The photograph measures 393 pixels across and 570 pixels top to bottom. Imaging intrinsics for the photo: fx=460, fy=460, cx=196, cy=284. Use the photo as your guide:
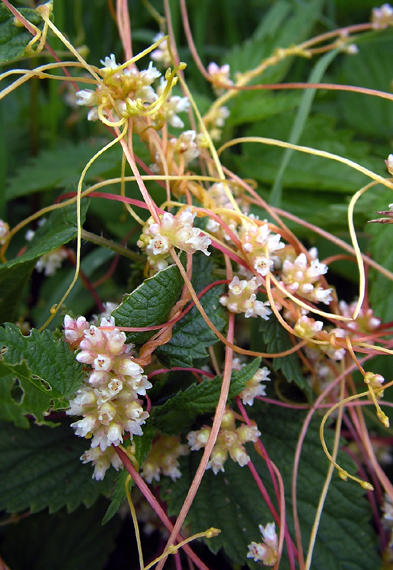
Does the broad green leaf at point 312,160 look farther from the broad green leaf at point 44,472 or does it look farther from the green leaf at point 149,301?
the broad green leaf at point 44,472

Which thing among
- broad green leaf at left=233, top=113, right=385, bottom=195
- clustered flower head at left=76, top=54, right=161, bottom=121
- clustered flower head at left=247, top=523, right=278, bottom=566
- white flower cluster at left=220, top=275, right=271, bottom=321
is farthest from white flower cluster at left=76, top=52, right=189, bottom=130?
clustered flower head at left=247, top=523, right=278, bottom=566

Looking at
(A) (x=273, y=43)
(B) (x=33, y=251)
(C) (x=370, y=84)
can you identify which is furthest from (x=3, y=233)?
(C) (x=370, y=84)

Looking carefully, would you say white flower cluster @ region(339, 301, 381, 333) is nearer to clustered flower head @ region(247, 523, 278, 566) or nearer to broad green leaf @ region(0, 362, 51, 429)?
clustered flower head @ region(247, 523, 278, 566)

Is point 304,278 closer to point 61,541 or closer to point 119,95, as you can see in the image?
point 119,95

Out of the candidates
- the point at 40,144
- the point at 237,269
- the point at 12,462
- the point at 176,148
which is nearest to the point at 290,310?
the point at 237,269

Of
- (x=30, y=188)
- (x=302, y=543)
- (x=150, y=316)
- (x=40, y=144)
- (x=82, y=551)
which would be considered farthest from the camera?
(x=40, y=144)

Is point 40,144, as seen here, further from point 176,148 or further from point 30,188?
point 176,148

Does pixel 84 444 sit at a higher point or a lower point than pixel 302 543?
higher
